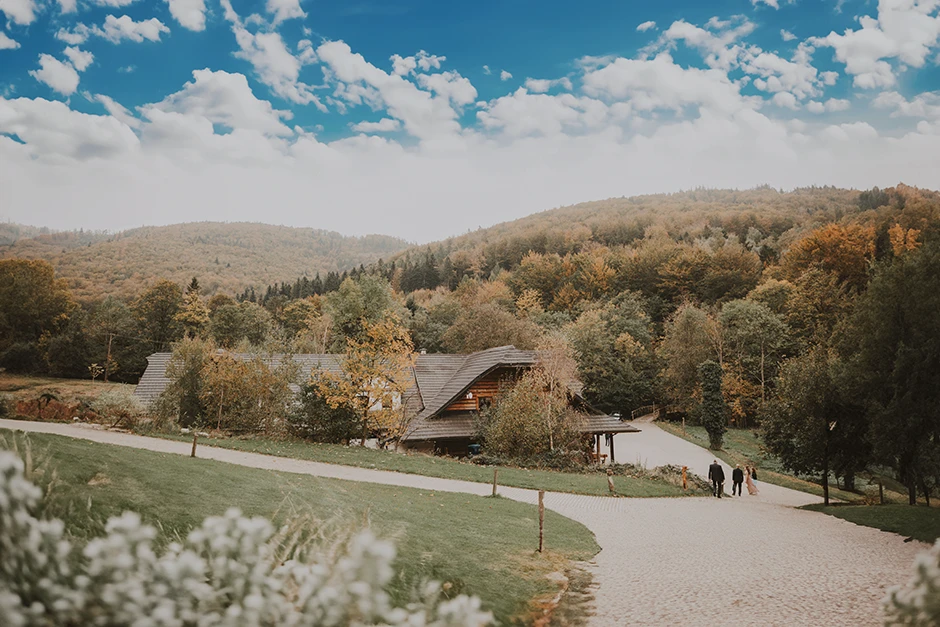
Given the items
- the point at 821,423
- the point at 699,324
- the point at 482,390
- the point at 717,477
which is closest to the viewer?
the point at 821,423

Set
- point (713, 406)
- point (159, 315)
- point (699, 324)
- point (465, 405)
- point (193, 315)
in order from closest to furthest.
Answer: point (465, 405) → point (713, 406) → point (699, 324) → point (159, 315) → point (193, 315)

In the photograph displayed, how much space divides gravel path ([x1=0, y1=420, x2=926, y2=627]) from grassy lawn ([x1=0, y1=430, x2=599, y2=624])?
107 cm

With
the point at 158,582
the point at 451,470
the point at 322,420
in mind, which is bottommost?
the point at 451,470

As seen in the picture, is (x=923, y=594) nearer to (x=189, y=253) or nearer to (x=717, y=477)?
(x=717, y=477)

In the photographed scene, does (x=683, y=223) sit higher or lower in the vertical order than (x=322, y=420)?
higher

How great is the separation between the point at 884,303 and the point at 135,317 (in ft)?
221

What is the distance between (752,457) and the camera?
32.2 m

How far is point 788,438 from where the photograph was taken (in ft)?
61.8

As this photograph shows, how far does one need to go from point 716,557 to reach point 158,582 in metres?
10.7

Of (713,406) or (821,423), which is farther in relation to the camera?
(713,406)

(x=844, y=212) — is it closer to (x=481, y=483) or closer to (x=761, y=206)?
(x=761, y=206)

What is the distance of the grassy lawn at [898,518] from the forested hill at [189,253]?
3677 cm

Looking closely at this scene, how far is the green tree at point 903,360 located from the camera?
14.1 metres

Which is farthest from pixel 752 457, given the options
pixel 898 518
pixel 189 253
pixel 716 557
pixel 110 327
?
pixel 189 253
